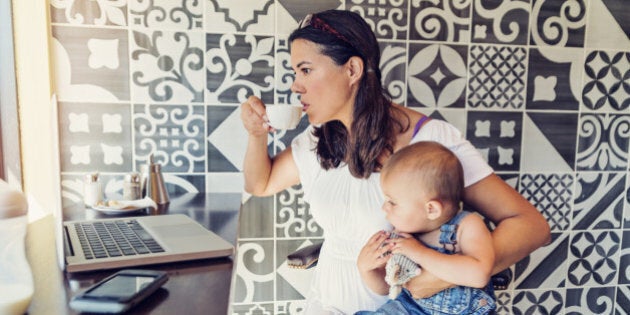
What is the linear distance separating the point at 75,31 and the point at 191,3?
0.47 m

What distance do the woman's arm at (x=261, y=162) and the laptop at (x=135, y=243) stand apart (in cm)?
30

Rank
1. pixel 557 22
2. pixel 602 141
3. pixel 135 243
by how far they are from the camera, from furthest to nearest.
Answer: pixel 602 141 → pixel 557 22 → pixel 135 243

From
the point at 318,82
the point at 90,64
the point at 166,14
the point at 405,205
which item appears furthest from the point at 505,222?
the point at 90,64

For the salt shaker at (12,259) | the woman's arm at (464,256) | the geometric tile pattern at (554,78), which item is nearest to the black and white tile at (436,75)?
the geometric tile pattern at (554,78)

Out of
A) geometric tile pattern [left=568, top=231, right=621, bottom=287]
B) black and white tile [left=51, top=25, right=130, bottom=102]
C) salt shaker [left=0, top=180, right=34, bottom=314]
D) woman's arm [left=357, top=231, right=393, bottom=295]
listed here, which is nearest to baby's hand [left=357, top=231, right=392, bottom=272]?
woman's arm [left=357, top=231, right=393, bottom=295]

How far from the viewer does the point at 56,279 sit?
2.83 ft

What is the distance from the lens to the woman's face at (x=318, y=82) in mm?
1329

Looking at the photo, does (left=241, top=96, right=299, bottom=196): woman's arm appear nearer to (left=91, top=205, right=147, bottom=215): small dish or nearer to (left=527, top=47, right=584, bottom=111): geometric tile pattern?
(left=91, top=205, right=147, bottom=215): small dish

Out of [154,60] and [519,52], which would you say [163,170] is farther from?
[519,52]

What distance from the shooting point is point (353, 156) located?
4.62 feet

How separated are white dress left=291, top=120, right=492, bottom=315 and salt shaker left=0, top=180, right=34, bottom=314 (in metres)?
0.86

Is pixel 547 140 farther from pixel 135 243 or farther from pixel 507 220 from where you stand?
pixel 135 243

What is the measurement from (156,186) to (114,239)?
2.00ft

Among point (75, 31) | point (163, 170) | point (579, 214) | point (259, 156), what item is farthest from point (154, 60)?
point (579, 214)
